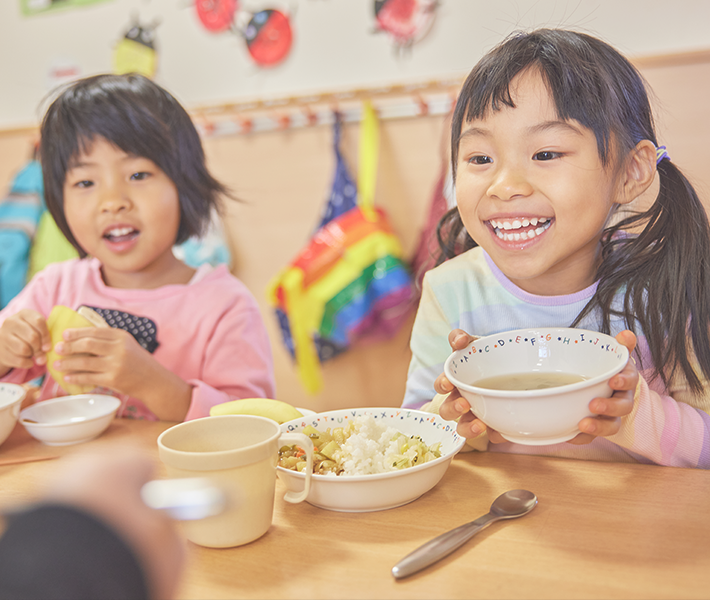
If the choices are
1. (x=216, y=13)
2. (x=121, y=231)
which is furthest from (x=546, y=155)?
(x=216, y=13)

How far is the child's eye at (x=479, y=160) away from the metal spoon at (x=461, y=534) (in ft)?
1.47

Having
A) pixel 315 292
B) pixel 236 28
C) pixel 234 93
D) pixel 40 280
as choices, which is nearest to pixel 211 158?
pixel 234 93

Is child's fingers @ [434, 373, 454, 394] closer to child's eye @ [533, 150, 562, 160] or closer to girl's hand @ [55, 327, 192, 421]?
child's eye @ [533, 150, 562, 160]

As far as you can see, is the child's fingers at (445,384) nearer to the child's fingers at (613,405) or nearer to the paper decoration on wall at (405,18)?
the child's fingers at (613,405)

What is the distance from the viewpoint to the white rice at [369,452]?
0.64m

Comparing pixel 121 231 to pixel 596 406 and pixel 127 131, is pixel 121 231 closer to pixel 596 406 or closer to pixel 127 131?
pixel 127 131

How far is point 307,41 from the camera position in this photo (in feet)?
7.41

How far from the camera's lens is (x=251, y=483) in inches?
22.0

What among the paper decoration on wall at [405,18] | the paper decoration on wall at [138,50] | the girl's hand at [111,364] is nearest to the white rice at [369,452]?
the girl's hand at [111,364]

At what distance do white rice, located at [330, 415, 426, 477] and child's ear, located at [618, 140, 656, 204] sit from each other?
497 mm

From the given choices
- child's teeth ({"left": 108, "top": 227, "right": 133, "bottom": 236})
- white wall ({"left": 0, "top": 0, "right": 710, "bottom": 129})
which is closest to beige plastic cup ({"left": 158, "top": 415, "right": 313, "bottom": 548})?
child's teeth ({"left": 108, "top": 227, "right": 133, "bottom": 236})

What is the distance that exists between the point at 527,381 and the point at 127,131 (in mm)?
894

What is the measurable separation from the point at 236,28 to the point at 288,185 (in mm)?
622

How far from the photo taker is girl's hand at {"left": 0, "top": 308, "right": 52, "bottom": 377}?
39.6 inches
